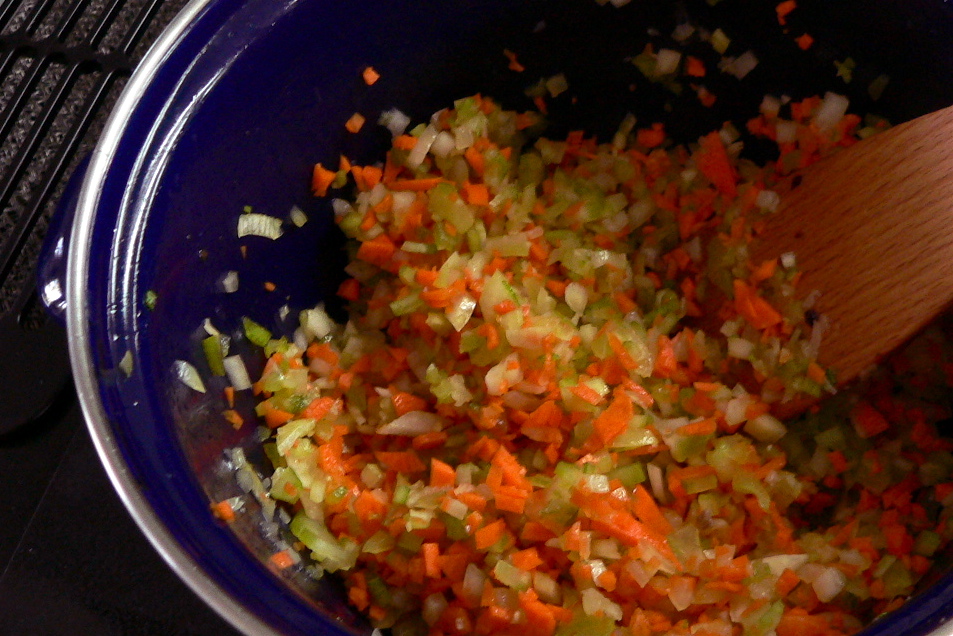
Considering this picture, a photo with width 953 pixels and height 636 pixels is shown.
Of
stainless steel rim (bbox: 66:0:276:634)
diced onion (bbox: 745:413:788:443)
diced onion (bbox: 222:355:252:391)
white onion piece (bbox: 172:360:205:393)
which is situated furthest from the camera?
diced onion (bbox: 745:413:788:443)

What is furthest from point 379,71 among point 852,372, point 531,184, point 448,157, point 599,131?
point 852,372

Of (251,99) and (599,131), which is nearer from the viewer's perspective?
(251,99)

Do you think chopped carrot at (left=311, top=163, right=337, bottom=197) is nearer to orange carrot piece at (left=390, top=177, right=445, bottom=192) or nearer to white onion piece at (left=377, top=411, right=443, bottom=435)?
orange carrot piece at (left=390, top=177, right=445, bottom=192)

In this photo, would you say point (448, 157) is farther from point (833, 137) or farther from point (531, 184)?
point (833, 137)

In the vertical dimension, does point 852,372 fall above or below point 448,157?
below

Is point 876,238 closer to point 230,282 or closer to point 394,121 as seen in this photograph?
point 394,121

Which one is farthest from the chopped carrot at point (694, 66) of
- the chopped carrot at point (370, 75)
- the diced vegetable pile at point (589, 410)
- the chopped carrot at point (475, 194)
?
the chopped carrot at point (370, 75)

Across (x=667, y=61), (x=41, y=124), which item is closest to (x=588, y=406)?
(x=667, y=61)

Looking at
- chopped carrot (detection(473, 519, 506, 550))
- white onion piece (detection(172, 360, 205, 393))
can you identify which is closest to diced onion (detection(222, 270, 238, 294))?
white onion piece (detection(172, 360, 205, 393))
